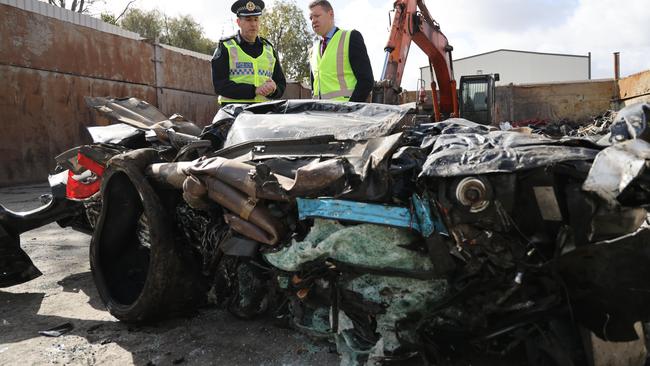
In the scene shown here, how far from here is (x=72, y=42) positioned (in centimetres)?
911

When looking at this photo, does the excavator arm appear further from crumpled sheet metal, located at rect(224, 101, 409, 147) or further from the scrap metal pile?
the scrap metal pile

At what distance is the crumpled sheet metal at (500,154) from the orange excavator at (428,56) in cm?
441

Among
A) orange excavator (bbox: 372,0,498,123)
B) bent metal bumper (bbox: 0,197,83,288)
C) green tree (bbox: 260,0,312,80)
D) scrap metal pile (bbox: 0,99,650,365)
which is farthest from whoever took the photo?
green tree (bbox: 260,0,312,80)

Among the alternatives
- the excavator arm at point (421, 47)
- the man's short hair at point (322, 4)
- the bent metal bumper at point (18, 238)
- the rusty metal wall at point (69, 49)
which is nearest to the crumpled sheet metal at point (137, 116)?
the bent metal bumper at point (18, 238)

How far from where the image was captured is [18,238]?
10.7 feet

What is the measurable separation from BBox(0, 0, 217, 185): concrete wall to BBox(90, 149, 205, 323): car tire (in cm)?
661

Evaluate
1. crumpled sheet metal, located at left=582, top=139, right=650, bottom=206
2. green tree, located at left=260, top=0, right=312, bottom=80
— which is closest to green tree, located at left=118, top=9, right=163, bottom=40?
green tree, located at left=260, top=0, right=312, bottom=80

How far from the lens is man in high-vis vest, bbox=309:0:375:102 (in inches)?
149

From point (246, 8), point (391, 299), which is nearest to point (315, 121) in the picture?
point (391, 299)

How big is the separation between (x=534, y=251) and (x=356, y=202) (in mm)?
639

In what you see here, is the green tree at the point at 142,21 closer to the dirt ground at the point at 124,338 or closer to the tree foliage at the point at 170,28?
the tree foliage at the point at 170,28

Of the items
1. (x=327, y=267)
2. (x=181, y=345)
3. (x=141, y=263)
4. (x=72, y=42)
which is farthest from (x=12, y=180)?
(x=327, y=267)

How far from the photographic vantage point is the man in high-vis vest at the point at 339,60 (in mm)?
3775

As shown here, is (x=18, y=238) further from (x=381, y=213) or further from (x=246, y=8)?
(x=381, y=213)
